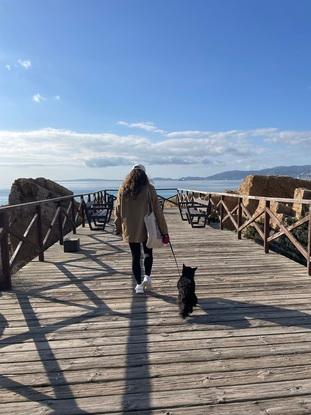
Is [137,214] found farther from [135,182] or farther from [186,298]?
[186,298]

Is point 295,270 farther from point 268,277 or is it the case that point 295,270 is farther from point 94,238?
point 94,238

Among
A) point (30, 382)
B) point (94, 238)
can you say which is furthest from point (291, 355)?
point (94, 238)

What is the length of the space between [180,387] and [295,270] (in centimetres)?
373

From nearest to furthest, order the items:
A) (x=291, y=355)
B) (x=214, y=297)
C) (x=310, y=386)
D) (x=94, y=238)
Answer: (x=310, y=386)
(x=291, y=355)
(x=214, y=297)
(x=94, y=238)

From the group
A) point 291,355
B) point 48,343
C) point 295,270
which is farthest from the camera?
point 295,270

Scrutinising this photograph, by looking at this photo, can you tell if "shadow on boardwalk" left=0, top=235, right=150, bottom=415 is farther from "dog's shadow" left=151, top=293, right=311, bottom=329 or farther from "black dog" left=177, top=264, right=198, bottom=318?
"dog's shadow" left=151, top=293, right=311, bottom=329

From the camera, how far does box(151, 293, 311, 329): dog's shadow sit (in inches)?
140

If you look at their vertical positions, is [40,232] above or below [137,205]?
below

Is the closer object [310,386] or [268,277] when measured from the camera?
[310,386]

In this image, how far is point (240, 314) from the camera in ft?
12.4

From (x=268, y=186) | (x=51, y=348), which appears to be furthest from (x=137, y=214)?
(x=268, y=186)

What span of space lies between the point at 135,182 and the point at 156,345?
1896 millimetres

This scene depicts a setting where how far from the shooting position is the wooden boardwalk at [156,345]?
231 centimetres

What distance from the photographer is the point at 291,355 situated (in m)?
2.87
